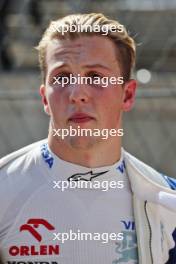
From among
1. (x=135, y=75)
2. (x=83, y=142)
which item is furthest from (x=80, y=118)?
(x=135, y=75)

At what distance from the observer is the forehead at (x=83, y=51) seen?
4.71ft

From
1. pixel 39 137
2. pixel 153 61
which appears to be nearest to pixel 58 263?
pixel 39 137

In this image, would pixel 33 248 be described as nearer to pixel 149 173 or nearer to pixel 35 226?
pixel 35 226

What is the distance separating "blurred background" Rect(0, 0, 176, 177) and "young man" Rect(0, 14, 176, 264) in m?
1.78

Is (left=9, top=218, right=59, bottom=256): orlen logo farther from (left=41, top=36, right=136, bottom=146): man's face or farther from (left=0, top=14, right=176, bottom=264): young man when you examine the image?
(left=41, top=36, right=136, bottom=146): man's face

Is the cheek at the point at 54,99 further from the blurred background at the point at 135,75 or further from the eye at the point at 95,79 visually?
the blurred background at the point at 135,75

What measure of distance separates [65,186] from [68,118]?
0.12m

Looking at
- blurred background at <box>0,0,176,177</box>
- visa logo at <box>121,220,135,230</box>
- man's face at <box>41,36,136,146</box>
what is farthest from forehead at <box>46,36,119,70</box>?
blurred background at <box>0,0,176,177</box>

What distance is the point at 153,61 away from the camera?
386cm

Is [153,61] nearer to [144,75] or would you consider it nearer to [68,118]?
[144,75]

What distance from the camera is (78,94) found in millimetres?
1429

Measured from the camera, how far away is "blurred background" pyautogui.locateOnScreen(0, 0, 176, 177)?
3.47 metres

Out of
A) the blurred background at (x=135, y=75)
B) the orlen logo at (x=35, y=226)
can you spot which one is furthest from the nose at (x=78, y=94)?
the blurred background at (x=135, y=75)

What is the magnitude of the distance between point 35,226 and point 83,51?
0.31 m
